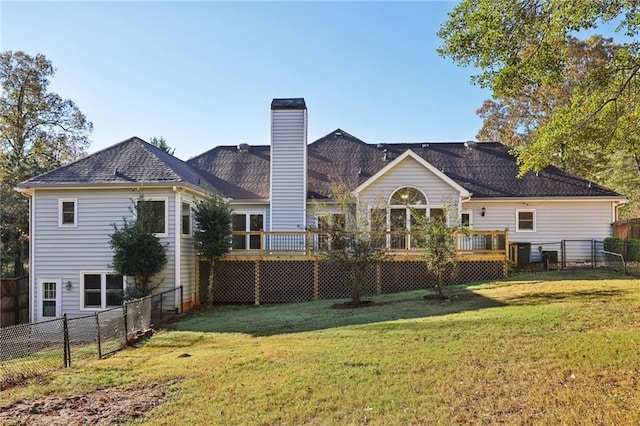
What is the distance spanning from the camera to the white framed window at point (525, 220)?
1881 centimetres

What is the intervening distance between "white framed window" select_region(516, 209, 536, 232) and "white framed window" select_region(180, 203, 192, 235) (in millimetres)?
12838

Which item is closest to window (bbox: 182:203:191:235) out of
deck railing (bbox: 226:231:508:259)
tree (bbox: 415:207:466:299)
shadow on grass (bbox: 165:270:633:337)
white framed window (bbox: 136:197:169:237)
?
white framed window (bbox: 136:197:169:237)

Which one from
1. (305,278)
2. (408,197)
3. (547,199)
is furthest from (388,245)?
(547,199)

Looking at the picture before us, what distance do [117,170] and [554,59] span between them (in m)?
12.5

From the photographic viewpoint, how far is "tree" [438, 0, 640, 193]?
7.57 meters

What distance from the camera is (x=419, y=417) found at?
450cm

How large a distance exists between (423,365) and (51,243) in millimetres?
12818

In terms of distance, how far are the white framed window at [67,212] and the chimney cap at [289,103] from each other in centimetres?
814

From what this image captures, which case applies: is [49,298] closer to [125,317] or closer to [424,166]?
[125,317]

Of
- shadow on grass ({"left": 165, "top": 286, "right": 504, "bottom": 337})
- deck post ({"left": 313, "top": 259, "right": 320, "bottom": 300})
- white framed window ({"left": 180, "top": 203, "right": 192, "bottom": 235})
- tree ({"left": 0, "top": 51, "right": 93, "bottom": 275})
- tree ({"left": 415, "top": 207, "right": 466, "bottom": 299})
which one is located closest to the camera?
shadow on grass ({"left": 165, "top": 286, "right": 504, "bottom": 337})

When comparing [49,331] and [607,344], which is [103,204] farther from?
[607,344]

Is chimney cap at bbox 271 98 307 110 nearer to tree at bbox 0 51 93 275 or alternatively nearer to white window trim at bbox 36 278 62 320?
white window trim at bbox 36 278 62 320

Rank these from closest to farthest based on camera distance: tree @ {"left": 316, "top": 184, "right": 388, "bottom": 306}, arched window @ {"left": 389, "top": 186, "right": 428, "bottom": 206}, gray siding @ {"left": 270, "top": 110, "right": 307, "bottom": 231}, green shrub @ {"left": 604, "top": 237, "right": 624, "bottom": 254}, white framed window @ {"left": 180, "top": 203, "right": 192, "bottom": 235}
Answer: tree @ {"left": 316, "top": 184, "right": 388, "bottom": 306} → white framed window @ {"left": 180, "top": 203, "right": 192, "bottom": 235} → green shrub @ {"left": 604, "top": 237, "right": 624, "bottom": 254} → arched window @ {"left": 389, "top": 186, "right": 428, "bottom": 206} → gray siding @ {"left": 270, "top": 110, "right": 307, "bottom": 231}

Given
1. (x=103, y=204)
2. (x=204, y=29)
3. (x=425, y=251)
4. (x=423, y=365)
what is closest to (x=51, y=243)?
(x=103, y=204)
